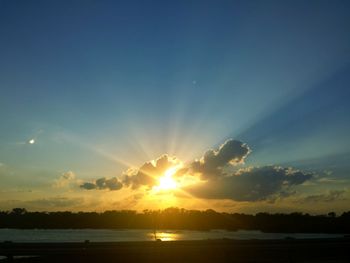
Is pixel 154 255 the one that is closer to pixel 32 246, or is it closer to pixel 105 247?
pixel 105 247

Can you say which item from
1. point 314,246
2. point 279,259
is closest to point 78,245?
point 279,259

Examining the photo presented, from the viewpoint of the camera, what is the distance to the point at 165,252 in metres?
21.7

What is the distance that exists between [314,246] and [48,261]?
1463 cm

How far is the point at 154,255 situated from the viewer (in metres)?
21.3

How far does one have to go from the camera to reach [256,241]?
27906 mm

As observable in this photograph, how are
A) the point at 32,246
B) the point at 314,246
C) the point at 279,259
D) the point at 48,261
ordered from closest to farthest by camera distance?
the point at 48,261
the point at 32,246
the point at 279,259
the point at 314,246

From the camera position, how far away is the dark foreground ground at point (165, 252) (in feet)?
66.5

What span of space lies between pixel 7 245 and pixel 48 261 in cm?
233

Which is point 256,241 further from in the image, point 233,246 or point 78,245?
point 78,245

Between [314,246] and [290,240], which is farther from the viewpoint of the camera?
[290,240]

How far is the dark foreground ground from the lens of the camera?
66.5 ft

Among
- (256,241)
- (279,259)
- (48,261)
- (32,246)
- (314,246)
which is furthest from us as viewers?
(256,241)

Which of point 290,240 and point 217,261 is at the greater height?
point 290,240

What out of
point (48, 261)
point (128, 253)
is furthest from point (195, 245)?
point (48, 261)
